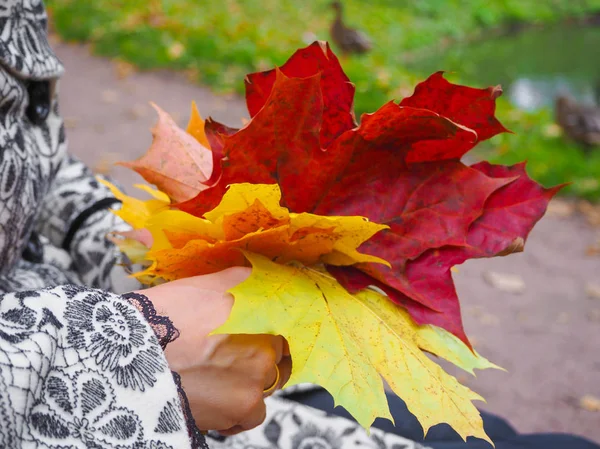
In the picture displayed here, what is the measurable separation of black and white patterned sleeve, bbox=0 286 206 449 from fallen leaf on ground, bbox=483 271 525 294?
9.26ft

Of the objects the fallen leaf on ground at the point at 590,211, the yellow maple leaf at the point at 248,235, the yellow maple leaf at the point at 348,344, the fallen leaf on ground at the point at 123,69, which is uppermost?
the yellow maple leaf at the point at 248,235

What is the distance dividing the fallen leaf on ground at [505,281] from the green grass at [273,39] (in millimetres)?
947

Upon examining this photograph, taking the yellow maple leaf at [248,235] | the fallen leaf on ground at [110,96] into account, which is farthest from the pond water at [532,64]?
the yellow maple leaf at [248,235]

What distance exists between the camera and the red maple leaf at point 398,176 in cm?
A: 69

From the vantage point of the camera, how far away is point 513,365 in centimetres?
265

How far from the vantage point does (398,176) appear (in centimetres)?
77

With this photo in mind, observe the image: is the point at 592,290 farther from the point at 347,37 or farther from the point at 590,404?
the point at 347,37

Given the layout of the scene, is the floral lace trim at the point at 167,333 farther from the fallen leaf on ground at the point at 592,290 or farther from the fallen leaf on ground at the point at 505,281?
the fallen leaf on ground at the point at 592,290

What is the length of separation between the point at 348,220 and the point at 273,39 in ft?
19.6

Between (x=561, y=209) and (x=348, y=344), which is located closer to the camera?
(x=348, y=344)

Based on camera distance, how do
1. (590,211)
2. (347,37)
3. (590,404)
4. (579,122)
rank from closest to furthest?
(590,404) < (590,211) < (579,122) < (347,37)

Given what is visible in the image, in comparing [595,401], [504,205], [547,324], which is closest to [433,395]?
[504,205]

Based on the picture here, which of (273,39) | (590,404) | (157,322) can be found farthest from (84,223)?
(273,39)

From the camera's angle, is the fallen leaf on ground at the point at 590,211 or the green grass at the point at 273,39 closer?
the fallen leaf on ground at the point at 590,211
